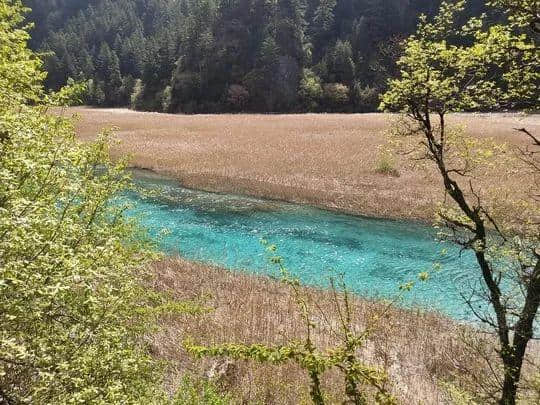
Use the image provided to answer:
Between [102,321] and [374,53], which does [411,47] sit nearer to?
[102,321]

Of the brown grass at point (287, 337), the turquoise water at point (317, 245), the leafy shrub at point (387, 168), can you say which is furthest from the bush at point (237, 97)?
the brown grass at point (287, 337)

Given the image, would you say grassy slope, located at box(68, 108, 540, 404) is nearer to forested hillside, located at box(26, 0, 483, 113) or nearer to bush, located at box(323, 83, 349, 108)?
bush, located at box(323, 83, 349, 108)

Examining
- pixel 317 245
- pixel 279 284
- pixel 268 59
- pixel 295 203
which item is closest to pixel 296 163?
pixel 295 203

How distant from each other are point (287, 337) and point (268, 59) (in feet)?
328

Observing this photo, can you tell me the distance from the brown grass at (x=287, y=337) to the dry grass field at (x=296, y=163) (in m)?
7.97

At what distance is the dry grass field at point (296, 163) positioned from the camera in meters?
29.6

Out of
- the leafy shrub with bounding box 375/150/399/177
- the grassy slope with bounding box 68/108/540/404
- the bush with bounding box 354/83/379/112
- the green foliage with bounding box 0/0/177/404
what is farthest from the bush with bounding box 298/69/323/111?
the green foliage with bounding box 0/0/177/404

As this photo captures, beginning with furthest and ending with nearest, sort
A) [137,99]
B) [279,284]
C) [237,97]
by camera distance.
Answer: [137,99], [237,97], [279,284]

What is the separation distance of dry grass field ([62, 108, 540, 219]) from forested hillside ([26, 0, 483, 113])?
43.5 metres

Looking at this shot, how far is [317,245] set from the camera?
22.9 meters

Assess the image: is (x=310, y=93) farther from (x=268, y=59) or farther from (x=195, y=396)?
(x=195, y=396)

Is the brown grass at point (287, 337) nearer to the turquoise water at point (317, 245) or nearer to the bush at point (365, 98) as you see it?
the turquoise water at point (317, 245)

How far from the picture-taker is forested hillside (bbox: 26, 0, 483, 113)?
330ft

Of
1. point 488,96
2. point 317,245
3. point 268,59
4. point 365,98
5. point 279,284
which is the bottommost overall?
point 365,98
